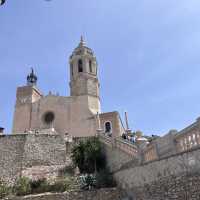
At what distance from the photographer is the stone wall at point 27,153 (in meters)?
22.1

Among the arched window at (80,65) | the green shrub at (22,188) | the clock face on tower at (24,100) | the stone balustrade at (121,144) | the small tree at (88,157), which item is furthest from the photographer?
the arched window at (80,65)

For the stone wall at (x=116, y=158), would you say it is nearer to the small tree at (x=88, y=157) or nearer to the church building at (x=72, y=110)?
the small tree at (x=88, y=157)

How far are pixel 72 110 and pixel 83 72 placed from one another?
5.78m

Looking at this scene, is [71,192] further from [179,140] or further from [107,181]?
[179,140]

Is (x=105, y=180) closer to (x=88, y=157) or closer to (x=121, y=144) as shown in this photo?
(x=121, y=144)

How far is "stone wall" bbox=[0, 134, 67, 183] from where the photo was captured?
22141mm

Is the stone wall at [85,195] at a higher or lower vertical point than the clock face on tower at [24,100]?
lower

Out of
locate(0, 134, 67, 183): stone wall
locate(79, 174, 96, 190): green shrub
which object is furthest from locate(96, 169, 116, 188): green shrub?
locate(0, 134, 67, 183): stone wall

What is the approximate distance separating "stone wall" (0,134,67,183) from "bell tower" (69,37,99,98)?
41.3 ft

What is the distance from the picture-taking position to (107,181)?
16.9m

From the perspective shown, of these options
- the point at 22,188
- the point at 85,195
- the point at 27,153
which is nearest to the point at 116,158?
the point at 85,195

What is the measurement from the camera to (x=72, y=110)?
34.4 metres

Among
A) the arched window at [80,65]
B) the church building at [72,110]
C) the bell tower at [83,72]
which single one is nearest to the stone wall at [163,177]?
the church building at [72,110]

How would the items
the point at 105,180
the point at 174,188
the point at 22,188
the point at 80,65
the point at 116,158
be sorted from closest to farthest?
1. the point at 174,188
2. the point at 105,180
3. the point at 22,188
4. the point at 116,158
5. the point at 80,65
